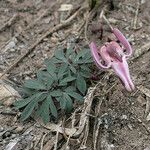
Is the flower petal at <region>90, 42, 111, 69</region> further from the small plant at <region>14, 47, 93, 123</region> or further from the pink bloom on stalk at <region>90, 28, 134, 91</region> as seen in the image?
the small plant at <region>14, 47, 93, 123</region>

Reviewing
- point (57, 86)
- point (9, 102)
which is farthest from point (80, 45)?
point (9, 102)

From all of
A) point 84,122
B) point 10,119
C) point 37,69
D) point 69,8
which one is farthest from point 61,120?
point 69,8

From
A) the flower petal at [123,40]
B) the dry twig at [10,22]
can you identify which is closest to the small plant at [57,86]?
the flower petal at [123,40]

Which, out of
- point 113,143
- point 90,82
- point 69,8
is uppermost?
point 69,8

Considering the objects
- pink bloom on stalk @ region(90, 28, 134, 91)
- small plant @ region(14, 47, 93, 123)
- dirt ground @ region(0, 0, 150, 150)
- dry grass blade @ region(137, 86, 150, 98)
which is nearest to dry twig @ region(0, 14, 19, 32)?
dirt ground @ region(0, 0, 150, 150)

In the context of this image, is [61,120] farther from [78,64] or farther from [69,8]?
[69,8]

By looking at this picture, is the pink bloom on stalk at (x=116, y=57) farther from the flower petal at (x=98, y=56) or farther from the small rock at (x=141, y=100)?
the small rock at (x=141, y=100)
